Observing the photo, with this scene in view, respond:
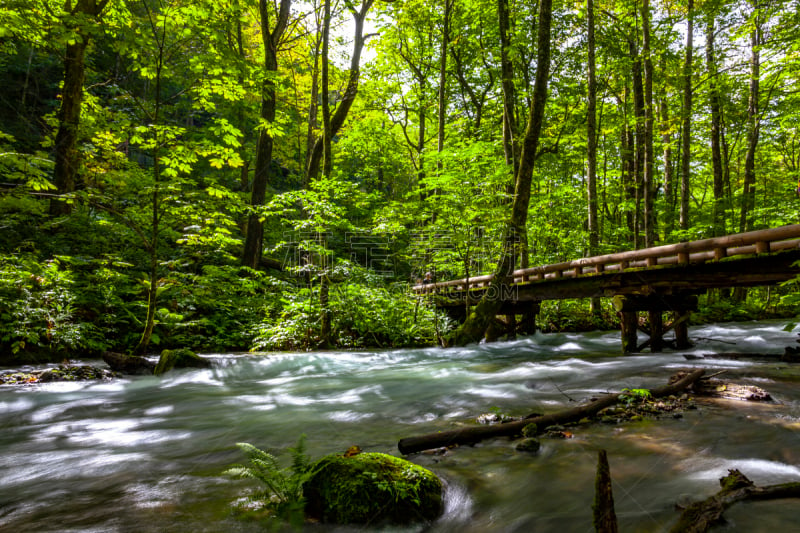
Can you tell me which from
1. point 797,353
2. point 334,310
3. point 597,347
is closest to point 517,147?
point 597,347

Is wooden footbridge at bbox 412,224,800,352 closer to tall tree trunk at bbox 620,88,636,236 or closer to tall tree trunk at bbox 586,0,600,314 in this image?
tall tree trunk at bbox 586,0,600,314

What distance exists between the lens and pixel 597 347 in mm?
11953

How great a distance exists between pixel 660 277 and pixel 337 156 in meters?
20.1

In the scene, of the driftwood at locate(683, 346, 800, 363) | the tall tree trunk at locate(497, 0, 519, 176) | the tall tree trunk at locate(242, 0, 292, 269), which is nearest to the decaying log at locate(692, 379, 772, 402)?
the driftwood at locate(683, 346, 800, 363)

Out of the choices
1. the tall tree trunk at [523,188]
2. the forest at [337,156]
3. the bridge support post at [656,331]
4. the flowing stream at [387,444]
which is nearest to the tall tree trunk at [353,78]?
the forest at [337,156]

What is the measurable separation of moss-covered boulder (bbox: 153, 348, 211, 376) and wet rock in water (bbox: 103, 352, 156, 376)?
0.77ft

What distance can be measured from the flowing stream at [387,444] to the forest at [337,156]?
306 cm

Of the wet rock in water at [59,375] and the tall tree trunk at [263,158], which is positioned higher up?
the tall tree trunk at [263,158]

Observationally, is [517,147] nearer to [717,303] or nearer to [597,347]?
[597,347]

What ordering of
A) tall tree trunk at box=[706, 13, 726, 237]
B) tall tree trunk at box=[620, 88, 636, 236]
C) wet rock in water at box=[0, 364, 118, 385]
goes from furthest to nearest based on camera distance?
tall tree trunk at box=[620, 88, 636, 236] → tall tree trunk at box=[706, 13, 726, 237] → wet rock in water at box=[0, 364, 118, 385]

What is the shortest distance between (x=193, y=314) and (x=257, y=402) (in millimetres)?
7236

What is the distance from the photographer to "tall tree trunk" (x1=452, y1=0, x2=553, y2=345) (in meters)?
9.86

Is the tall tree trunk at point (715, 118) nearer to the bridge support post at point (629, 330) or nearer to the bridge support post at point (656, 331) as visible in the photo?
the bridge support post at point (656, 331)

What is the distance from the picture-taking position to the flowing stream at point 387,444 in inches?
101
